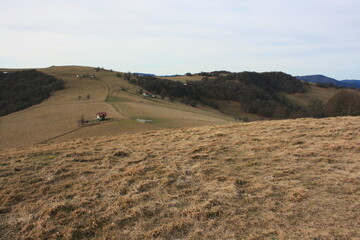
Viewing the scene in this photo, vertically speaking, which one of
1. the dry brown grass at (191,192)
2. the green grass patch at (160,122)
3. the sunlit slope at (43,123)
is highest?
the dry brown grass at (191,192)

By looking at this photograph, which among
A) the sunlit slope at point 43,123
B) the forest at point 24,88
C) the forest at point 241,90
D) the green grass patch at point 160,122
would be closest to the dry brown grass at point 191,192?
the green grass patch at point 160,122

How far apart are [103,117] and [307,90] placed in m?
121

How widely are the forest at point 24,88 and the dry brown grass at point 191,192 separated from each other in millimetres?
59287

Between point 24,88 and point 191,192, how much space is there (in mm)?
84848

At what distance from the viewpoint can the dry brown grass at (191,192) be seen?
196 inches

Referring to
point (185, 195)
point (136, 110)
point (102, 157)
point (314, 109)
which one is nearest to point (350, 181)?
point (185, 195)

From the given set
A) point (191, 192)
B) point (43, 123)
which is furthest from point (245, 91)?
point (191, 192)

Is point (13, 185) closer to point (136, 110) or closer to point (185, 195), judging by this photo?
point (185, 195)

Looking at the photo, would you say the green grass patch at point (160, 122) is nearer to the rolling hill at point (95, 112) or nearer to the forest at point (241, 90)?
the rolling hill at point (95, 112)

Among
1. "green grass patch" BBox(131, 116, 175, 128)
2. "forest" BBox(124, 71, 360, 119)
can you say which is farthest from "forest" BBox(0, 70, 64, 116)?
"green grass patch" BBox(131, 116, 175, 128)

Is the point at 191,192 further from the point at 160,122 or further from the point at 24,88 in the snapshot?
the point at 24,88

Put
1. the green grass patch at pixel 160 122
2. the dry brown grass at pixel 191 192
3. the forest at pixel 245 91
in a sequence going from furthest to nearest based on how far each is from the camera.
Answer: the forest at pixel 245 91 < the green grass patch at pixel 160 122 < the dry brown grass at pixel 191 192

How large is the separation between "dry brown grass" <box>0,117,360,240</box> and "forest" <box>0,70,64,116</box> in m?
59.3

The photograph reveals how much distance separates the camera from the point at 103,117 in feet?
114
